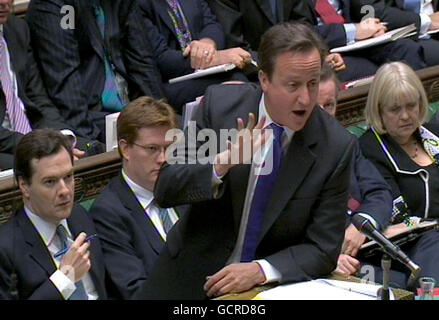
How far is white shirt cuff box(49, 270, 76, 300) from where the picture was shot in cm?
273

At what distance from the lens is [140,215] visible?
3.07 metres

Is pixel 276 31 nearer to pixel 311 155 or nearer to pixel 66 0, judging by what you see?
pixel 311 155

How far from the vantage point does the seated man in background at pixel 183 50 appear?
407 centimetres

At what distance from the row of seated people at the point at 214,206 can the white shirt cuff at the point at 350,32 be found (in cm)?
119

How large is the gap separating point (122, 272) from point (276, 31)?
3.07 feet

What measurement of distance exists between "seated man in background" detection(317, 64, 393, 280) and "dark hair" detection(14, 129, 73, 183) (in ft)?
3.01

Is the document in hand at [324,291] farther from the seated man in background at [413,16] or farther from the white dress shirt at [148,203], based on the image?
the seated man in background at [413,16]

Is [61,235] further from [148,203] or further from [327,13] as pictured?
[327,13]

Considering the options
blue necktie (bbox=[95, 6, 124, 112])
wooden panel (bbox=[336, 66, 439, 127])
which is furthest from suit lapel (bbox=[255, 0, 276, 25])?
blue necktie (bbox=[95, 6, 124, 112])

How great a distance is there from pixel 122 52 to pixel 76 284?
4.72 feet

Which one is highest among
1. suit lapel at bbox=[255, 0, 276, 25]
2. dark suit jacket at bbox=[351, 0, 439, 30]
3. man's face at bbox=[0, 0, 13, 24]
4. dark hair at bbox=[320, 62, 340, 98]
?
man's face at bbox=[0, 0, 13, 24]

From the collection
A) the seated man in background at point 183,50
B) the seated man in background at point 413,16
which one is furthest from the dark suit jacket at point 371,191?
the seated man in background at point 413,16
